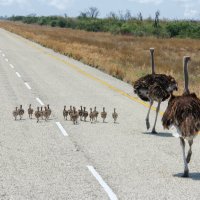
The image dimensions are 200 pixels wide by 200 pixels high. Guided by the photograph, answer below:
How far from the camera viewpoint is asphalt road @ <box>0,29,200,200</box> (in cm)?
830

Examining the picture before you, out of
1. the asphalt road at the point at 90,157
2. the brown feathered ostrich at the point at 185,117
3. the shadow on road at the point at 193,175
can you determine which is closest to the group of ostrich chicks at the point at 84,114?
the asphalt road at the point at 90,157

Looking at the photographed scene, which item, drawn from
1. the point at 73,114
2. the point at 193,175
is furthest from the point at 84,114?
the point at 193,175

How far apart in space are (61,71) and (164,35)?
63.7 metres

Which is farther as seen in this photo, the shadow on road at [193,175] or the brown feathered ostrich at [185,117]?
the shadow on road at [193,175]

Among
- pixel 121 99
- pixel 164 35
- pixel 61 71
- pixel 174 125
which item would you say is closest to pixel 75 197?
pixel 174 125

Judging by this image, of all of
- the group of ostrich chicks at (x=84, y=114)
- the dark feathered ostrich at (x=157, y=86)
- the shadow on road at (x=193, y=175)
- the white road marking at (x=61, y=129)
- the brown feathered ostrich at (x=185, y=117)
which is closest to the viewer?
the brown feathered ostrich at (x=185, y=117)

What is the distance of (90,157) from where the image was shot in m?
10.6

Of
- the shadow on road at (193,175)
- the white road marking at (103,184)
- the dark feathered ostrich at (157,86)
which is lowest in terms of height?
the shadow on road at (193,175)

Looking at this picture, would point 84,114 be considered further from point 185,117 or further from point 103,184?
point 185,117

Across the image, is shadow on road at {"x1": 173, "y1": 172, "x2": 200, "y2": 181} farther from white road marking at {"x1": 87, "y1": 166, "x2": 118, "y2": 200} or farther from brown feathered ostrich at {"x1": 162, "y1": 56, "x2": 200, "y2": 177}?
white road marking at {"x1": 87, "y1": 166, "x2": 118, "y2": 200}

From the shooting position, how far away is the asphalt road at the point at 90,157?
830 centimetres

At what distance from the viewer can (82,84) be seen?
970 inches

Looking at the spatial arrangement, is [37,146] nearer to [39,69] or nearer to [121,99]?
A: [121,99]

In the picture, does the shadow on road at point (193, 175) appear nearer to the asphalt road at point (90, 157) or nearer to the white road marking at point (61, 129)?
the asphalt road at point (90, 157)
